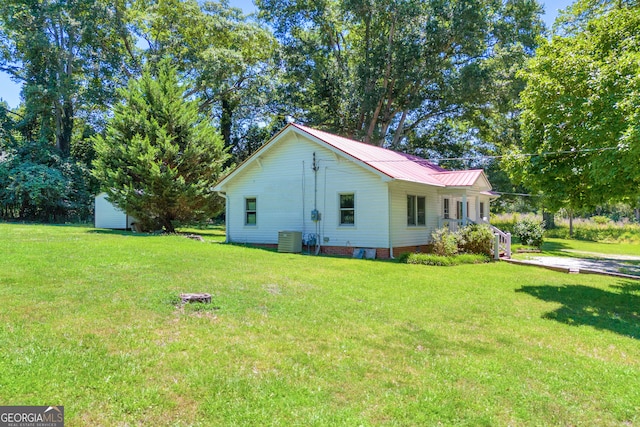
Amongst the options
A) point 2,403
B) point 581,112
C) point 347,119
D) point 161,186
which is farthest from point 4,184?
point 581,112

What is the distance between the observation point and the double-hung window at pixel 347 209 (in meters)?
15.4

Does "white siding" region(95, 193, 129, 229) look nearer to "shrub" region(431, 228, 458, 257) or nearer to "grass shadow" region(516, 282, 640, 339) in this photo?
"shrub" region(431, 228, 458, 257)

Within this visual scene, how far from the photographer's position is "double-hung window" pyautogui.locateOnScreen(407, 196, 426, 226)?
1589cm

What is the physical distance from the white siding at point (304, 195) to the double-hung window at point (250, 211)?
14 centimetres

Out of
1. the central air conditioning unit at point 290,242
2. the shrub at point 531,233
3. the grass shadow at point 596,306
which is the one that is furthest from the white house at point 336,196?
the grass shadow at point 596,306

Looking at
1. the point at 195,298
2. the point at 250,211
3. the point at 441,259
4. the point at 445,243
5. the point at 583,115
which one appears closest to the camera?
the point at 195,298

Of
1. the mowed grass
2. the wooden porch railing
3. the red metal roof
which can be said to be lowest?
the mowed grass

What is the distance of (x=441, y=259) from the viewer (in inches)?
503

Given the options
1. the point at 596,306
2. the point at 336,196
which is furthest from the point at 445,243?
the point at 596,306

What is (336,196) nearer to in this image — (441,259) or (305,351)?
(441,259)

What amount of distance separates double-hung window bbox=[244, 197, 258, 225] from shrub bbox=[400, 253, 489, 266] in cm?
774

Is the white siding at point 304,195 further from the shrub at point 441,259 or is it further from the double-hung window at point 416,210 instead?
the double-hung window at point 416,210

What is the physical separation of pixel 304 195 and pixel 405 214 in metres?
4.27

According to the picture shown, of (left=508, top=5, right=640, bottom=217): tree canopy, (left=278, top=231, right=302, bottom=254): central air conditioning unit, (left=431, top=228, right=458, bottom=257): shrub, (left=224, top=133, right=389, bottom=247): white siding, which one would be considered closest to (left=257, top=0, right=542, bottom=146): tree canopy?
(left=224, top=133, right=389, bottom=247): white siding
